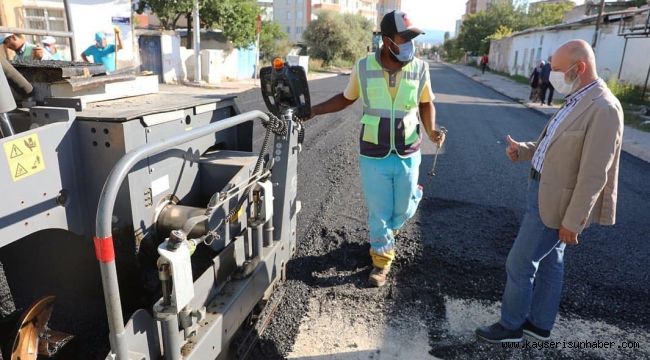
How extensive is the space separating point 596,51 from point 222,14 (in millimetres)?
17402

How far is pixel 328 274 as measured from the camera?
12.3 ft

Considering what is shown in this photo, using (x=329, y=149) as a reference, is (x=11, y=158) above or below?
above

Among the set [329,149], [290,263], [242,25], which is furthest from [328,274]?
[242,25]

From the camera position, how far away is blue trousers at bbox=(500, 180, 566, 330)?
2764 millimetres

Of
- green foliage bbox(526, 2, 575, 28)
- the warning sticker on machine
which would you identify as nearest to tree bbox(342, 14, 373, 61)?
green foliage bbox(526, 2, 575, 28)

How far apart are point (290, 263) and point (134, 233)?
6.23 ft

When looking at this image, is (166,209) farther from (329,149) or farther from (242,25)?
(242,25)

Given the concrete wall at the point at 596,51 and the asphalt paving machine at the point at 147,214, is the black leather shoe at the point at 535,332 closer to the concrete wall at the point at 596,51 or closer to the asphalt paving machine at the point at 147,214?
the asphalt paving machine at the point at 147,214

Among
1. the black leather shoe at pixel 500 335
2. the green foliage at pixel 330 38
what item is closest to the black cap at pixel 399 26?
the black leather shoe at pixel 500 335

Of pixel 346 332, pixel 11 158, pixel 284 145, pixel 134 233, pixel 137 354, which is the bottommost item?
pixel 346 332

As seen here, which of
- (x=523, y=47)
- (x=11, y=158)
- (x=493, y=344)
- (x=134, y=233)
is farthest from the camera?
(x=523, y=47)

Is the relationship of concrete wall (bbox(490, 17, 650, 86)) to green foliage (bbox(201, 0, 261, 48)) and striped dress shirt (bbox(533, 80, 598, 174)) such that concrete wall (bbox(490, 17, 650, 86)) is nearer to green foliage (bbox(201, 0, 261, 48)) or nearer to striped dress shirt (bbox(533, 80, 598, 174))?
green foliage (bbox(201, 0, 261, 48))

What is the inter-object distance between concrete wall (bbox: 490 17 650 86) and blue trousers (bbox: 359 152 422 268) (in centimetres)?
1836

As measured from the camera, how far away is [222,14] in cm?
2223
